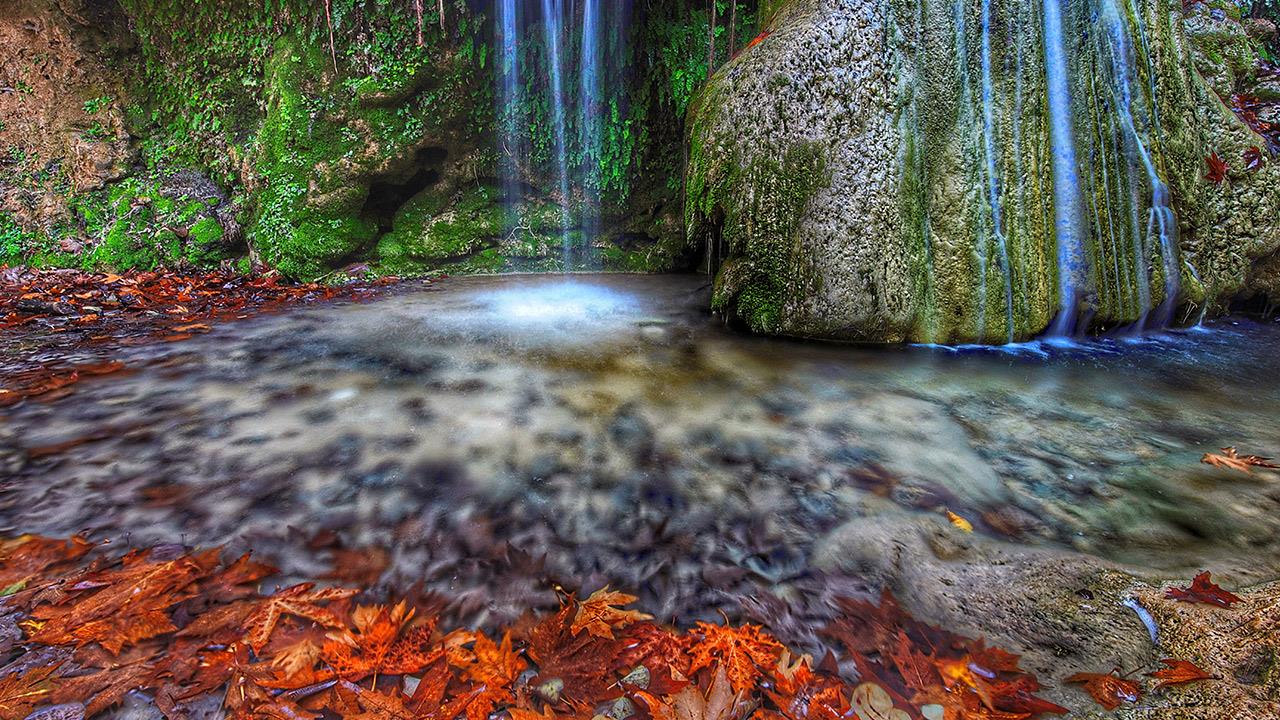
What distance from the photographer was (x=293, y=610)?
1546mm

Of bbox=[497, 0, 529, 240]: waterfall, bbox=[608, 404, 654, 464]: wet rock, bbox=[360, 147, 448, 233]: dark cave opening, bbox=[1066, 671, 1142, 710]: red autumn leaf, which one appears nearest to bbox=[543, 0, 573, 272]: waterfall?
bbox=[497, 0, 529, 240]: waterfall

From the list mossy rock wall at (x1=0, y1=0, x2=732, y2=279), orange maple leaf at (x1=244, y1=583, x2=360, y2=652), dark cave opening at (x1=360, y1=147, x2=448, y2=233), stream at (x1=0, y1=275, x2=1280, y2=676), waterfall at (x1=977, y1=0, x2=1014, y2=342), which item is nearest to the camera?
orange maple leaf at (x1=244, y1=583, x2=360, y2=652)

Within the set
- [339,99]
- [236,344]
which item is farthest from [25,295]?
→ [339,99]

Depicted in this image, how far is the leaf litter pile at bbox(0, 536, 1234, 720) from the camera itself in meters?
1.30

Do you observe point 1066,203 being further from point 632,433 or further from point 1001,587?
point 632,433

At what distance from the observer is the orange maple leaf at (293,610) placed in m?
1.46

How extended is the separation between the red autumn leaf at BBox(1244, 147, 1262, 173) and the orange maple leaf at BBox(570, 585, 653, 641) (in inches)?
280

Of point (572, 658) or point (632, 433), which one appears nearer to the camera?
point (572, 658)

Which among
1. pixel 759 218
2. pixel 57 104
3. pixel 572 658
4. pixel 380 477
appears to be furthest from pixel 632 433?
pixel 57 104

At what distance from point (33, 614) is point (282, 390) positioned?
1889 millimetres

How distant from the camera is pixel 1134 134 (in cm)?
468

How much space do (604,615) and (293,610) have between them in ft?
2.90

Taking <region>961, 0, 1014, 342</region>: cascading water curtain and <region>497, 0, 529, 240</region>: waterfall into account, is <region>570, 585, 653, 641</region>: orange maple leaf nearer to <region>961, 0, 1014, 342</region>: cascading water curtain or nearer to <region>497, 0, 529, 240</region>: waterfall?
<region>961, 0, 1014, 342</region>: cascading water curtain

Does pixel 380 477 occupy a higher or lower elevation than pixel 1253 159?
lower
